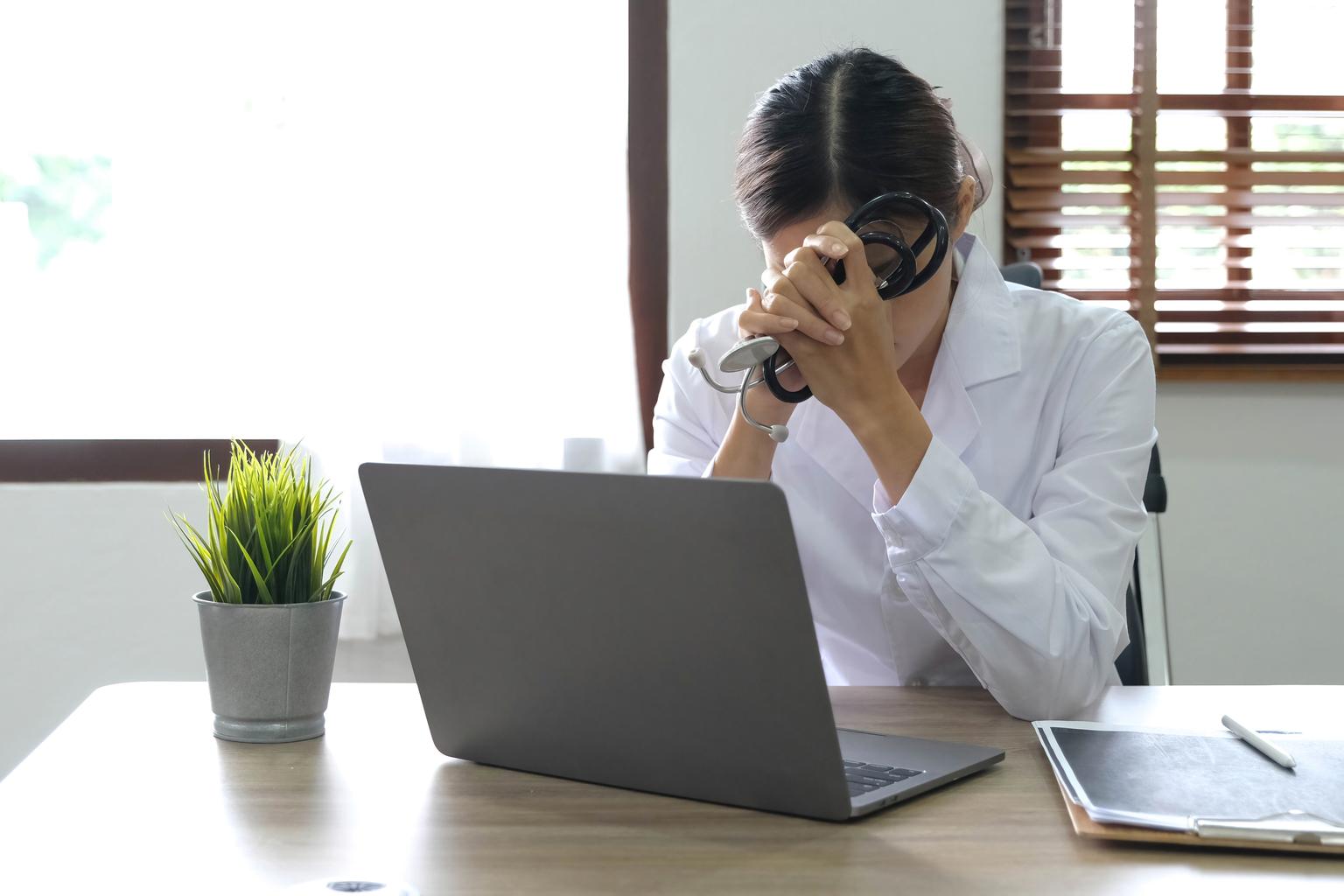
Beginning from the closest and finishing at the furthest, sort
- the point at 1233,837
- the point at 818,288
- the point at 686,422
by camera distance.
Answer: the point at 1233,837, the point at 818,288, the point at 686,422

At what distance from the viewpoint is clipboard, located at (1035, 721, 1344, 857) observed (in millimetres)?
650

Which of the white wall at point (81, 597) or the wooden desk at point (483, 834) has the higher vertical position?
the wooden desk at point (483, 834)

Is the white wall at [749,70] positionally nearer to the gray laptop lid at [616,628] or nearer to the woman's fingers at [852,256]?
the woman's fingers at [852,256]

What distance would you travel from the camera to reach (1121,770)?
0.75m

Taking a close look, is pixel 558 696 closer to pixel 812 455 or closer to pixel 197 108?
pixel 812 455

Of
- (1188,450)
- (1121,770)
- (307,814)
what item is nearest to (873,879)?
(1121,770)

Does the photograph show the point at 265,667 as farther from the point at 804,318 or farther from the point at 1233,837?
the point at 1233,837

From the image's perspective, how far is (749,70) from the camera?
2219mm

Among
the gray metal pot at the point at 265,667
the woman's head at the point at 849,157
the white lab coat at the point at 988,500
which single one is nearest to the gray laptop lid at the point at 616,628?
the gray metal pot at the point at 265,667

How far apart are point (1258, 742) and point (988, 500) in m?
0.26

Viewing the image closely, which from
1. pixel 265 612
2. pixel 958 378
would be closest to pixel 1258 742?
pixel 958 378

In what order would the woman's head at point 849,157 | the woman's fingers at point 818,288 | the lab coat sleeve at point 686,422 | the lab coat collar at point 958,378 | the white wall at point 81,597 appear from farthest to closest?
the white wall at point 81,597
the lab coat sleeve at point 686,422
the lab coat collar at point 958,378
the woman's head at point 849,157
the woman's fingers at point 818,288

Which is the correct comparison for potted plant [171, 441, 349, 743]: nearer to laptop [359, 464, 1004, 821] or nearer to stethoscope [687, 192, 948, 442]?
laptop [359, 464, 1004, 821]

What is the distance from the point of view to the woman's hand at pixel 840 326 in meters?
0.99
